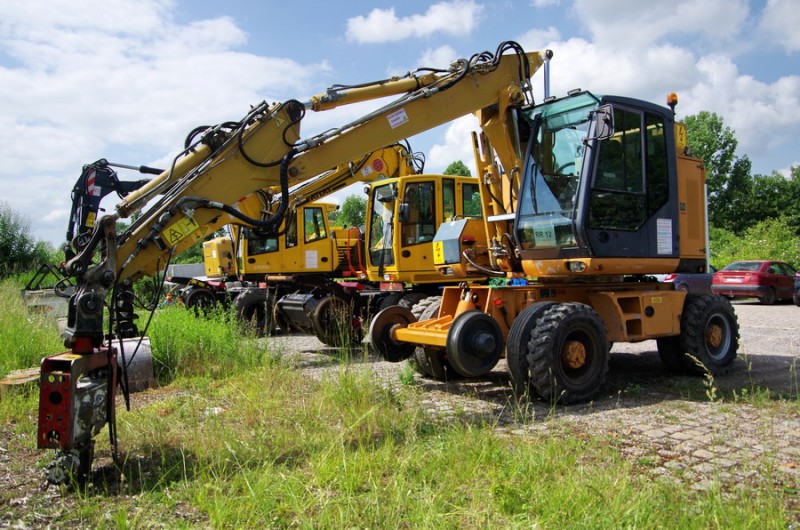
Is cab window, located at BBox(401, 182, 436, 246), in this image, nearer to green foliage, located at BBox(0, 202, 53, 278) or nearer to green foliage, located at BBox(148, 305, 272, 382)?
green foliage, located at BBox(148, 305, 272, 382)

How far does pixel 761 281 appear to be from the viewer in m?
19.9

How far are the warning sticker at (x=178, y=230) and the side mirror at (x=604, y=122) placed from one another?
3924 millimetres

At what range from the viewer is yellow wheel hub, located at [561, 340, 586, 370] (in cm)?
635

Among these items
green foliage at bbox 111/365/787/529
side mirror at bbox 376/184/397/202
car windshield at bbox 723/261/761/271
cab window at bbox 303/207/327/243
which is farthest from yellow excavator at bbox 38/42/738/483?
car windshield at bbox 723/261/761/271

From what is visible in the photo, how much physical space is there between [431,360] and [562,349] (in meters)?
1.89

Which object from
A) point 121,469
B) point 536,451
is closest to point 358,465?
point 536,451

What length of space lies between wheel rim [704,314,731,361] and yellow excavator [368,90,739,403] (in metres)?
0.02

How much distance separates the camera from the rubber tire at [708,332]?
7539 mm

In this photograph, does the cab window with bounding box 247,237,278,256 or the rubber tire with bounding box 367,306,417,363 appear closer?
the rubber tire with bounding box 367,306,417,363

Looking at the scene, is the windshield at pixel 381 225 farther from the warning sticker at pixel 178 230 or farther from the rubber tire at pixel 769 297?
the rubber tire at pixel 769 297

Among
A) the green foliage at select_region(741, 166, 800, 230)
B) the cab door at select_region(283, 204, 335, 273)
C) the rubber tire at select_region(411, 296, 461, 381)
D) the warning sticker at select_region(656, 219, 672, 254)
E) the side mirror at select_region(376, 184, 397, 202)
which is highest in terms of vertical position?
the green foliage at select_region(741, 166, 800, 230)

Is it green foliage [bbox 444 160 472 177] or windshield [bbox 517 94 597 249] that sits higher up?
green foliage [bbox 444 160 472 177]

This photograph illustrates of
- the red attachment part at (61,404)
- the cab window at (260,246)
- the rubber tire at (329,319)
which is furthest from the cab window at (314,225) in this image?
the red attachment part at (61,404)

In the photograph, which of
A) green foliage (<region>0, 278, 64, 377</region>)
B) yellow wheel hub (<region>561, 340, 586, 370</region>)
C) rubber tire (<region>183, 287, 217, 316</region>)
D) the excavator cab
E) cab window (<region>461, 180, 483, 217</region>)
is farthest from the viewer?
rubber tire (<region>183, 287, 217, 316</region>)
